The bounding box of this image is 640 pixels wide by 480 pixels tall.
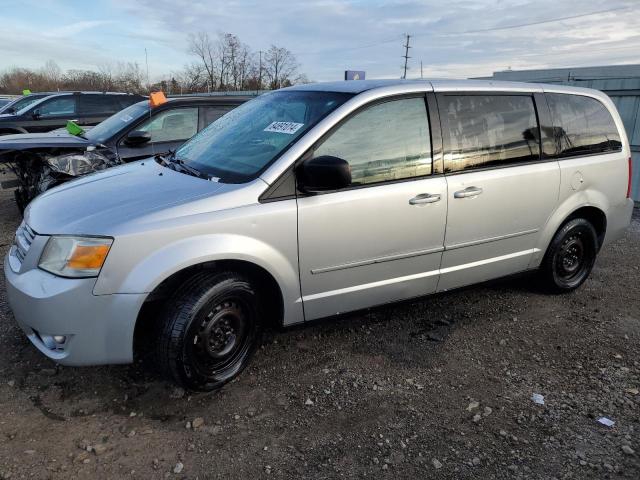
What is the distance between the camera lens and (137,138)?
19.2 ft

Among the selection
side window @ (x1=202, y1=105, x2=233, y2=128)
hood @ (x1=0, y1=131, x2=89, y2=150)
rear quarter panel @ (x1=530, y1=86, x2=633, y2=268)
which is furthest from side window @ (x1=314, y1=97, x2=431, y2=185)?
hood @ (x1=0, y1=131, x2=89, y2=150)

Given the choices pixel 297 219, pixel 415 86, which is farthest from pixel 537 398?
pixel 415 86

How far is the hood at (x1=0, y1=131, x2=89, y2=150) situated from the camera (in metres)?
5.86

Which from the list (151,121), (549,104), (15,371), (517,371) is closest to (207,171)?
(15,371)

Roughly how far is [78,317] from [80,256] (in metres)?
0.32

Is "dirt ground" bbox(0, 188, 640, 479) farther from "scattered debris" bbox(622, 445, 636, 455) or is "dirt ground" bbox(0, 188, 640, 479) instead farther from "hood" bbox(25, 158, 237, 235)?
"hood" bbox(25, 158, 237, 235)

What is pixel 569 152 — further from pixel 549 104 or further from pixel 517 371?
pixel 517 371

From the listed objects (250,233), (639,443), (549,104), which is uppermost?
(549,104)

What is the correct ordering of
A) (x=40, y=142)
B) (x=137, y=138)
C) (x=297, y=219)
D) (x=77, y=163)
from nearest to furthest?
(x=297, y=219), (x=77, y=163), (x=137, y=138), (x=40, y=142)

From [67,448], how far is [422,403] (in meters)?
1.94

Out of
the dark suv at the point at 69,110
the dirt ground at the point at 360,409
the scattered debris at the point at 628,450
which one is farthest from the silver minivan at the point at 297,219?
the dark suv at the point at 69,110

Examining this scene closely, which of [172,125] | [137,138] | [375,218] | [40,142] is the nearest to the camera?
[375,218]

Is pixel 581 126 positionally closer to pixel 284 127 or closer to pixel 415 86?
pixel 415 86

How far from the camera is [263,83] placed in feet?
124
